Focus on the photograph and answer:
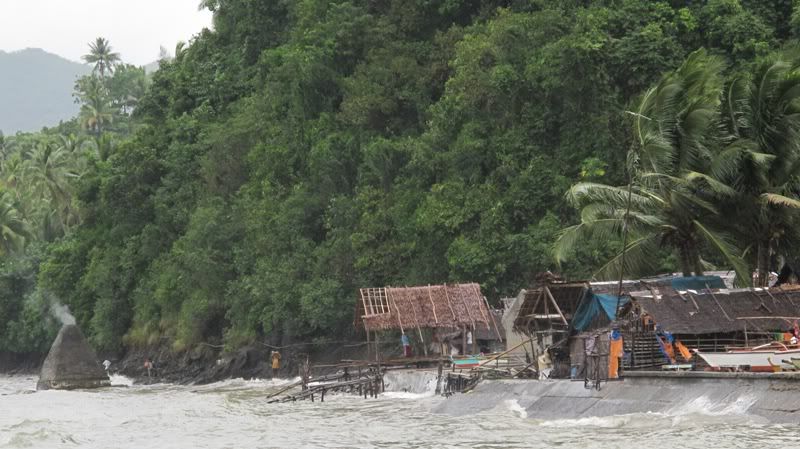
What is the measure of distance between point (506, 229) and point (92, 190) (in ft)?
82.4

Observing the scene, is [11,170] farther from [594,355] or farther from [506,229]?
[594,355]

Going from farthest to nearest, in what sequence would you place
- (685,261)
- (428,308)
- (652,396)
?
(428,308), (685,261), (652,396)

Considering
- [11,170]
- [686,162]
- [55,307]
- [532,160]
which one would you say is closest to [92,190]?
[55,307]

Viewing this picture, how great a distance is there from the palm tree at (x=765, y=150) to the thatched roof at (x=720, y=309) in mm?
2317

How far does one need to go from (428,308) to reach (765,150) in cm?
982

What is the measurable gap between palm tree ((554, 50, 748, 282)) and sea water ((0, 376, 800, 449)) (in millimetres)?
4997

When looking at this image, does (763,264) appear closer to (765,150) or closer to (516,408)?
(765,150)

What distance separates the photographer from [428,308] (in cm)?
2917

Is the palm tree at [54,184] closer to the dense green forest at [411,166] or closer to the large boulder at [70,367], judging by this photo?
the dense green forest at [411,166]

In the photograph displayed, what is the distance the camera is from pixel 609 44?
2973cm

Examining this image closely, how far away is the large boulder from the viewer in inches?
1480

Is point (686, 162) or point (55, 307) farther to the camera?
point (55, 307)

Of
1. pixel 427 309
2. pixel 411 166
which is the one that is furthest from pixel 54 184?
pixel 427 309

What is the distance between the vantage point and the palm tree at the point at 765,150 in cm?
2256
